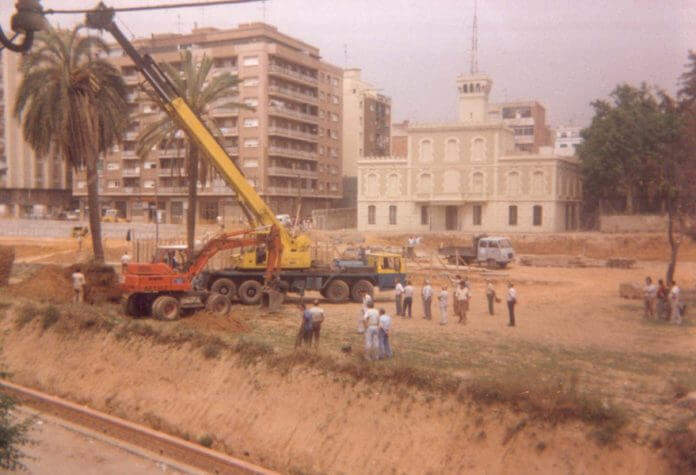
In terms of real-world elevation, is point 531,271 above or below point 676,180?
below

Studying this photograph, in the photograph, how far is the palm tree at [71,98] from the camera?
106 ft

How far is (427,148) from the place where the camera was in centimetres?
6700

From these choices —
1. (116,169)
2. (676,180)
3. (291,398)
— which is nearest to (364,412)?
(291,398)

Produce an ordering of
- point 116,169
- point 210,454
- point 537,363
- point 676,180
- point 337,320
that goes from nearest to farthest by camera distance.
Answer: point 210,454 → point 537,363 → point 337,320 → point 676,180 → point 116,169

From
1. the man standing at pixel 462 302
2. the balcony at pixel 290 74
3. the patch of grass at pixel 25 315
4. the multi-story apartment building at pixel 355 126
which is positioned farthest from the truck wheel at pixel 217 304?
the multi-story apartment building at pixel 355 126

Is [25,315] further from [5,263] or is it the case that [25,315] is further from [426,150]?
[426,150]

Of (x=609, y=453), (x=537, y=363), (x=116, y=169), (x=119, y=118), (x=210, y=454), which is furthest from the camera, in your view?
(x=116, y=169)

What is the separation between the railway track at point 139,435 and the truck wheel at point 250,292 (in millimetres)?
9884

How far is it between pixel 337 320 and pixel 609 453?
45.9 feet

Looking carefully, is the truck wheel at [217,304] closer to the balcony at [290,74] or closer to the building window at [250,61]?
the balcony at [290,74]

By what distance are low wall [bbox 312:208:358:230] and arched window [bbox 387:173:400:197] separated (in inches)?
313

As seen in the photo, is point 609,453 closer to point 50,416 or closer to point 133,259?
point 50,416

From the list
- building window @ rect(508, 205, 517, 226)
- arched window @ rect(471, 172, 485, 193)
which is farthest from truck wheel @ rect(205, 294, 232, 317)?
building window @ rect(508, 205, 517, 226)

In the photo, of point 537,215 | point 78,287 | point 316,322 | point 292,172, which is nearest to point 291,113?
point 292,172
